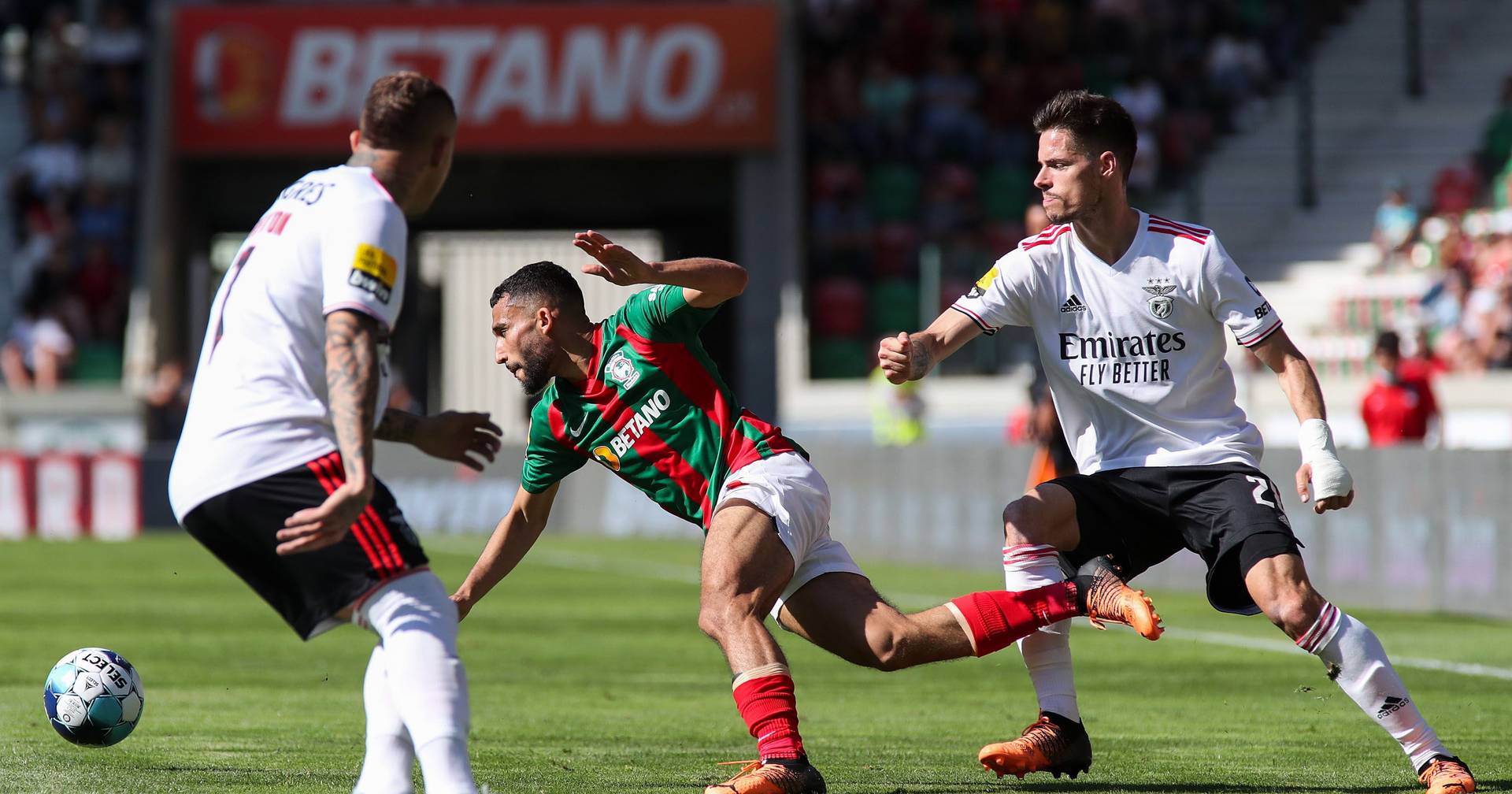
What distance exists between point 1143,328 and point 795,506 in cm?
125

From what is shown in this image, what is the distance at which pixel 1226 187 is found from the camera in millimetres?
27391

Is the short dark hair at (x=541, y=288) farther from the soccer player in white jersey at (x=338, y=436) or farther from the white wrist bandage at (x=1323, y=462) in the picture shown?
the white wrist bandage at (x=1323, y=462)

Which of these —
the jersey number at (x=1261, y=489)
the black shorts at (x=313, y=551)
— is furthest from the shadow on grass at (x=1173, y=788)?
the black shorts at (x=313, y=551)

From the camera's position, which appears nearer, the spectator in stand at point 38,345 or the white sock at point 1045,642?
the white sock at point 1045,642

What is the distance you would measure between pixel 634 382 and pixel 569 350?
0.23m

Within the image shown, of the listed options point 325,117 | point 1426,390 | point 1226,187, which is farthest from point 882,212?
point 1426,390

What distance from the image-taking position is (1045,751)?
21.0ft

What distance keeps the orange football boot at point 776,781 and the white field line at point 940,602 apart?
5151 millimetres

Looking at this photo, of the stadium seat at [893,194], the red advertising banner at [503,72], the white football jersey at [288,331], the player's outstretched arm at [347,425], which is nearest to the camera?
the player's outstretched arm at [347,425]

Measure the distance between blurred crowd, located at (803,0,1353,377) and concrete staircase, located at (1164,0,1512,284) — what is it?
0.64 meters

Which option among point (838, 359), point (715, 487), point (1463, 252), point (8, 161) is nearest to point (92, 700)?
point (715, 487)

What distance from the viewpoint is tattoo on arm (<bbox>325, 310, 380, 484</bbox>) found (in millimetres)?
4641

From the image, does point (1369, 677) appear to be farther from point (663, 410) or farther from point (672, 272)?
point (672, 272)

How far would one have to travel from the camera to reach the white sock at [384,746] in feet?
16.0
